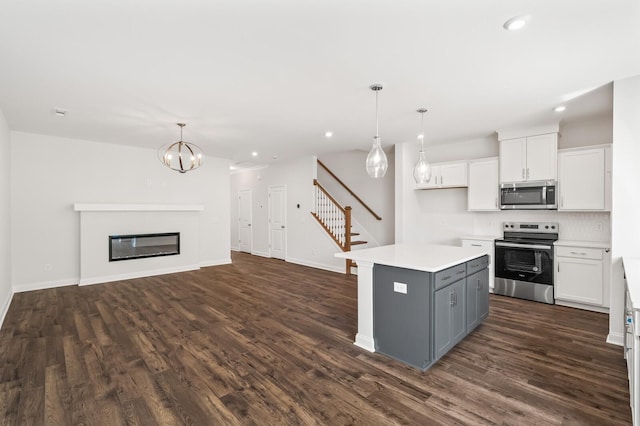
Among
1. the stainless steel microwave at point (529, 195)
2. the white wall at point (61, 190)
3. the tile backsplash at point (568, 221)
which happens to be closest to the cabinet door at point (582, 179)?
the stainless steel microwave at point (529, 195)

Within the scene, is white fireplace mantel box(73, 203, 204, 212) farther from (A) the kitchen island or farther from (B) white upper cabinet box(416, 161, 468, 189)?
(B) white upper cabinet box(416, 161, 468, 189)

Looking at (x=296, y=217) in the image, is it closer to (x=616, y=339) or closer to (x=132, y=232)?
(x=132, y=232)

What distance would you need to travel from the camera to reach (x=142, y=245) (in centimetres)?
646

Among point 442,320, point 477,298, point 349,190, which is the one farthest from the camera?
point 349,190

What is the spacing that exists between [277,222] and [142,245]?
11.0ft

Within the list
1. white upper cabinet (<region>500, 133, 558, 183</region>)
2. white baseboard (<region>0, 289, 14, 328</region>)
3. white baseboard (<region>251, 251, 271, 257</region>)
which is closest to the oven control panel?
white upper cabinet (<region>500, 133, 558, 183</region>)

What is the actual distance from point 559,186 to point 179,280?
21.7 ft

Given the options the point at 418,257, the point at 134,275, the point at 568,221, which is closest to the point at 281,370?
the point at 418,257

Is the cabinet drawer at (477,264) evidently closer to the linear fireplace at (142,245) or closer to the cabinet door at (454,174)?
the cabinet door at (454,174)

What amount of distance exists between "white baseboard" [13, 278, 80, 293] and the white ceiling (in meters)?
2.72

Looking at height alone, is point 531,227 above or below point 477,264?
above

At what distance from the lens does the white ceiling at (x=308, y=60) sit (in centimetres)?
204

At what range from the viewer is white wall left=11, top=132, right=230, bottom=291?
209 inches

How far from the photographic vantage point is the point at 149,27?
2.19m
